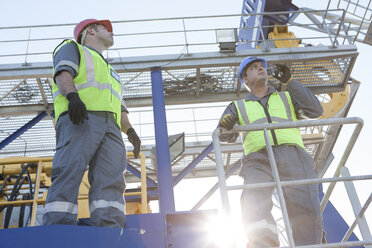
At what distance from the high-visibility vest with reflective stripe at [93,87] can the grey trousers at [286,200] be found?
4.08ft

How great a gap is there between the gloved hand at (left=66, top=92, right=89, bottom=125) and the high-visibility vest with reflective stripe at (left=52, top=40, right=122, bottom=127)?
0.68 ft

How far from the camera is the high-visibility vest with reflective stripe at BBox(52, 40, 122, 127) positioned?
9.19 ft

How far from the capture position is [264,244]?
98.5 inches

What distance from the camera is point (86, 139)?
2568 millimetres

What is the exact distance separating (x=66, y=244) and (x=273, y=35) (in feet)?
32.0

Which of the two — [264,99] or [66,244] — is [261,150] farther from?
[66,244]

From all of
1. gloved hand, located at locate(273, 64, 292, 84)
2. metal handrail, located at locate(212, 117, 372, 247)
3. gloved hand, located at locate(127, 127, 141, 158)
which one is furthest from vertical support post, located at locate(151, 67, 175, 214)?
metal handrail, located at locate(212, 117, 372, 247)

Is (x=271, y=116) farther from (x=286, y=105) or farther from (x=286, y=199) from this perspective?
(x=286, y=199)

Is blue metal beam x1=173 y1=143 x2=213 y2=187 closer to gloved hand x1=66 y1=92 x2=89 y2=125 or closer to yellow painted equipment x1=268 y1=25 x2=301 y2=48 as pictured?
yellow painted equipment x1=268 y1=25 x2=301 y2=48

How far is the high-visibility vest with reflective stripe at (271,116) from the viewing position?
10.2 feet

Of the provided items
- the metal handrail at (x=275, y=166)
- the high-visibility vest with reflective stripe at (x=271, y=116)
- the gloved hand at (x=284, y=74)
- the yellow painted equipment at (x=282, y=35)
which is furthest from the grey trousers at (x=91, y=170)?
the yellow painted equipment at (x=282, y=35)

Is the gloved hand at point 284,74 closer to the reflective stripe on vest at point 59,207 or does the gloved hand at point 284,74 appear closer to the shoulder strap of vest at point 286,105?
the shoulder strap of vest at point 286,105

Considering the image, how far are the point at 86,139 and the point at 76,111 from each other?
22 centimetres

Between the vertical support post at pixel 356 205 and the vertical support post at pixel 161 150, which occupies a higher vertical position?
the vertical support post at pixel 161 150
